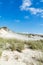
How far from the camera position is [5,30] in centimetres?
3728

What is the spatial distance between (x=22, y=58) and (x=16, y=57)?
399 millimetres

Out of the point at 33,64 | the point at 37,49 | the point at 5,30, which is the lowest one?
the point at 33,64

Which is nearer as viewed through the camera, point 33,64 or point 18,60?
point 33,64

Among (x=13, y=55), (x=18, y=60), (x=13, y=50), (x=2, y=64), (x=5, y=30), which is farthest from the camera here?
(x=5, y=30)

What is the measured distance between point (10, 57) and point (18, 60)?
795 mm

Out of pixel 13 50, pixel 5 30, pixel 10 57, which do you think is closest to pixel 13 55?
pixel 10 57

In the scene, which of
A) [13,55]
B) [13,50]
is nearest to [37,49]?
[13,50]

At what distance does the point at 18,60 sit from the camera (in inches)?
404

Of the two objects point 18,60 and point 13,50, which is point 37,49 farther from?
point 18,60

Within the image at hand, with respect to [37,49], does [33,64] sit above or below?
below

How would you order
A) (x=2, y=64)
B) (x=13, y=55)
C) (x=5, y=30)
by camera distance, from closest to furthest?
1. (x=2, y=64)
2. (x=13, y=55)
3. (x=5, y=30)

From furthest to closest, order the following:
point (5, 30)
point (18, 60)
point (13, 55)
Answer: point (5, 30)
point (13, 55)
point (18, 60)

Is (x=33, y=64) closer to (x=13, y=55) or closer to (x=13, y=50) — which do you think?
(x=13, y=55)

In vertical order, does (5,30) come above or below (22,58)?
above
